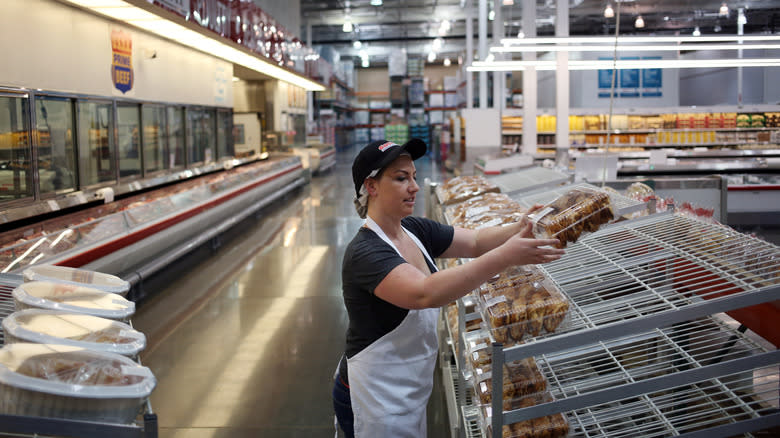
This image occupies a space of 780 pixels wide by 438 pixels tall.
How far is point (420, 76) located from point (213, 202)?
25979 mm

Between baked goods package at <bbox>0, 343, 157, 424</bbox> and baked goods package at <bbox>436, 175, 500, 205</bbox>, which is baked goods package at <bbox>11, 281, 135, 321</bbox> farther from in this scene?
baked goods package at <bbox>436, 175, 500, 205</bbox>

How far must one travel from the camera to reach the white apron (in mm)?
1955

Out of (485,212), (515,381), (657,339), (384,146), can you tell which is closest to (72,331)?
(384,146)

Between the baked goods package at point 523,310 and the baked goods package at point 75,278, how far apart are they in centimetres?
113

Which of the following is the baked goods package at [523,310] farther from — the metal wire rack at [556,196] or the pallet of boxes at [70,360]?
the pallet of boxes at [70,360]

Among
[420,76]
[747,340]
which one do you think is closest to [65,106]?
[747,340]

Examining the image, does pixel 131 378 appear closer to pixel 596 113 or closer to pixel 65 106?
pixel 65 106

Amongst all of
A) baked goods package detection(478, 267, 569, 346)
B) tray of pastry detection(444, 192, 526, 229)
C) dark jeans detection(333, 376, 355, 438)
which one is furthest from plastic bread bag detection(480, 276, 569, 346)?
tray of pastry detection(444, 192, 526, 229)

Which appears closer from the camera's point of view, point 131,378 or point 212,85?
point 131,378

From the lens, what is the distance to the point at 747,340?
6.70ft

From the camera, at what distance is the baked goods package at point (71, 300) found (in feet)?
5.84

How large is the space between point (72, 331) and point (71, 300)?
9.8 inches

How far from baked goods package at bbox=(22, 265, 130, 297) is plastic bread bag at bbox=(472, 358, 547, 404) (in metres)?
1.13

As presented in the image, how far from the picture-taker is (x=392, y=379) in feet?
6.46
